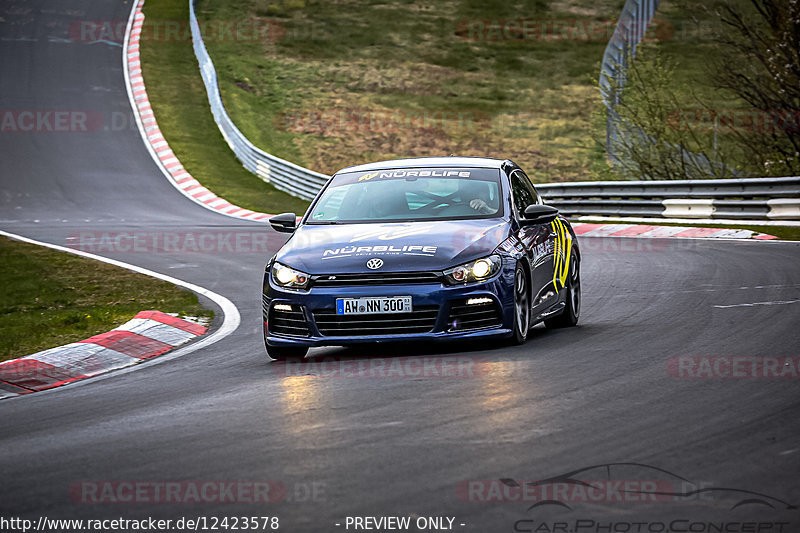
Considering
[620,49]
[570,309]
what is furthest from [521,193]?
[620,49]

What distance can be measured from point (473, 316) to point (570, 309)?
82.7 inches

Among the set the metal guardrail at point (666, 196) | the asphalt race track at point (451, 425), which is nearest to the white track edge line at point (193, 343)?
the asphalt race track at point (451, 425)

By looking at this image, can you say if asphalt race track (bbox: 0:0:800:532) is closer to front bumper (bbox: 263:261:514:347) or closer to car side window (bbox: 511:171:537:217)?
front bumper (bbox: 263:261:514:347)

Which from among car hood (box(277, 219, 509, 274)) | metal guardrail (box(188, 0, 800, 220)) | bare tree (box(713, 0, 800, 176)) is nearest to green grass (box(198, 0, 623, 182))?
metal guardrail (box(188, 0, 800, 220))

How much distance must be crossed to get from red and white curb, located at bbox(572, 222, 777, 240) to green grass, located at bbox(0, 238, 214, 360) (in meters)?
9.30

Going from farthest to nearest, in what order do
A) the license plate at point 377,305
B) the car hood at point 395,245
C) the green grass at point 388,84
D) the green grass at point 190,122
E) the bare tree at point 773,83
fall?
the green grass at point 388,84 → the green grass at point 190,122 → the bare tree at point 773,83 → the car hood at point 395,245 → the license plate at point 377,305

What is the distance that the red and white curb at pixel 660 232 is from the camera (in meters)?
19.0

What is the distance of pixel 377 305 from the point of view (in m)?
8.02

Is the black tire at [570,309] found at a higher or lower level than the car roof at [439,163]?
lower

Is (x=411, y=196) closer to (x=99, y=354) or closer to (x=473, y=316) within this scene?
(x=473, y=316)

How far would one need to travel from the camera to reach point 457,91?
43.3 metres

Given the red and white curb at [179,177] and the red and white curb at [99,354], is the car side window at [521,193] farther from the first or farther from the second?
the red and white curb at [179,177]

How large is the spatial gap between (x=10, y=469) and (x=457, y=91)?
39.0 meters

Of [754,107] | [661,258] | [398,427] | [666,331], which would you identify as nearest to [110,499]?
[398,427]
